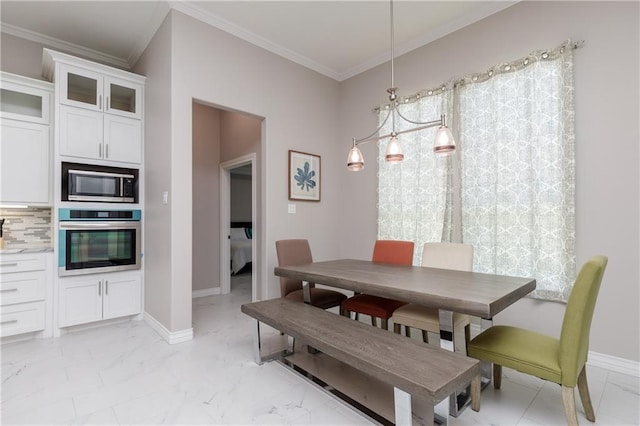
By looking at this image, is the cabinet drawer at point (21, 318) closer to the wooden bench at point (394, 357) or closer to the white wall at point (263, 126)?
the white wall at point (263, 126)

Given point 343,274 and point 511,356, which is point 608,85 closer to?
point 511,356

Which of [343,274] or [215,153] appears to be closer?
[343,274]

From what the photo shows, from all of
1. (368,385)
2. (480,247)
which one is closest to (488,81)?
(480,247)

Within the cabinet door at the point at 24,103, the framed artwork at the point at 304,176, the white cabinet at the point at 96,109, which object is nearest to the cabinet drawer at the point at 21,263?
the white cabinet at the point at 96,109

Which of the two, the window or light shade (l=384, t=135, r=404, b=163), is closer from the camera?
light shade (l=384, t=135, r=404, b=163)

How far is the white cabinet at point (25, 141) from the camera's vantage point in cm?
291

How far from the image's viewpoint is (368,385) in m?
2.13

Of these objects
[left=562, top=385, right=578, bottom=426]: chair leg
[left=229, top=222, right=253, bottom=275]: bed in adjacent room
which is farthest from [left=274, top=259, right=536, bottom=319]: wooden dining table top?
[left=229, top=222, right=253, bottom=275]: bed in adjacent room

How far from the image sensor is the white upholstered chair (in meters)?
2.11

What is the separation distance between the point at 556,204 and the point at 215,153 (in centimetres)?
426

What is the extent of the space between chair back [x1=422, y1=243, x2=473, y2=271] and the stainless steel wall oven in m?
3.07

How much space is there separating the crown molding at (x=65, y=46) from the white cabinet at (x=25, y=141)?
0.72 meters

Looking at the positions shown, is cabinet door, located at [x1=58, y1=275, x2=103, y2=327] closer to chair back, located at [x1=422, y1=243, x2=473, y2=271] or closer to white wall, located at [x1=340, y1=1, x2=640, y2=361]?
chair back, located at [x1=422, y1=243, x2=473, y2=271]

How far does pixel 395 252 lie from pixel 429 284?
1072mm
